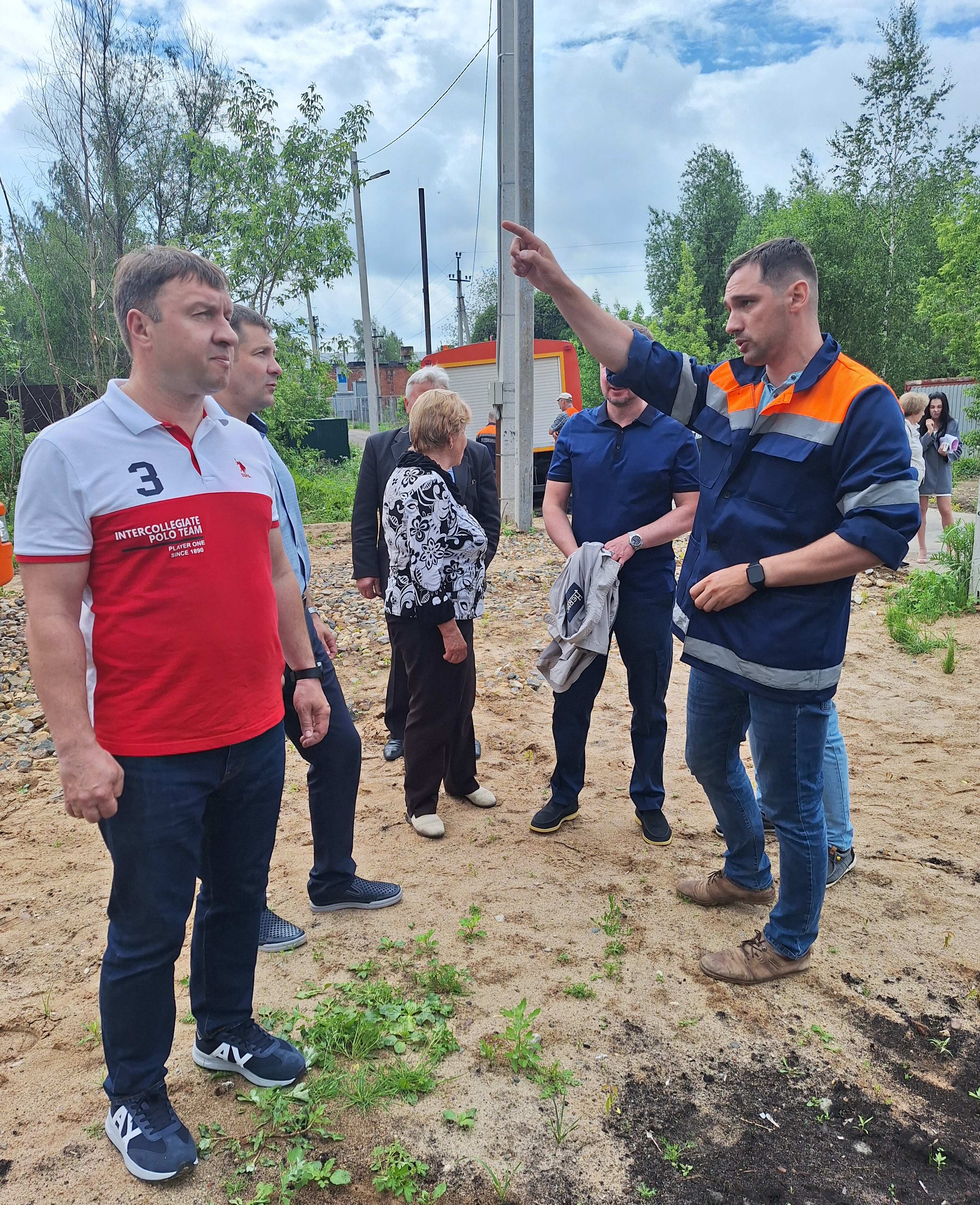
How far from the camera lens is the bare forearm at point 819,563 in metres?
2.24

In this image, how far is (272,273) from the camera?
1252cm

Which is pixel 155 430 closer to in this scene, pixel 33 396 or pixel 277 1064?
pixel 277 1064

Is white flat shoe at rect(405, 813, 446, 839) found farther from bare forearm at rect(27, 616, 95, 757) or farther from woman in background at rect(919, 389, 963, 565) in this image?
woman in background at rect(919, 389, 963, 565)

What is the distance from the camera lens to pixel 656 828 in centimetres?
368

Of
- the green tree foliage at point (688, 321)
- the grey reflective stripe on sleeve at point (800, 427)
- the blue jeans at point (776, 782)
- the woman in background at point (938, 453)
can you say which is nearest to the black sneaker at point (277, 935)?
the blue jeans at point (776, 782)

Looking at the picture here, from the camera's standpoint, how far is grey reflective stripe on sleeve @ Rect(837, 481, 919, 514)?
219 centimetres

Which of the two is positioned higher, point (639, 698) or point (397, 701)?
point (639, 698)

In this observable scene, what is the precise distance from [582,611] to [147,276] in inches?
86.6

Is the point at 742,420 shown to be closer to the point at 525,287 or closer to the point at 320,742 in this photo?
the point at 320,742

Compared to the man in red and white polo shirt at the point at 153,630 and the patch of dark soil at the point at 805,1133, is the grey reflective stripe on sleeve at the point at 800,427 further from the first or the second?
the patch of dark soil at the point at 805,1133

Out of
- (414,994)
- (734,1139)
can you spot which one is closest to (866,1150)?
(734,1139)

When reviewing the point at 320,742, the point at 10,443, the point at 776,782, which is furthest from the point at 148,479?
the point at 10,443

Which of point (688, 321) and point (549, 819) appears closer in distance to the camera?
point (549, 819)

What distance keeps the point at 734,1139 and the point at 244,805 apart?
1530 mm
